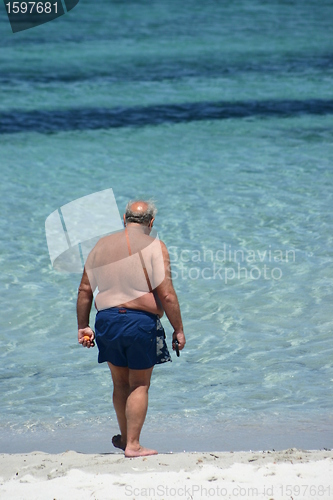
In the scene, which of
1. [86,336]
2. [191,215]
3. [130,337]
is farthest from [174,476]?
[191,215]

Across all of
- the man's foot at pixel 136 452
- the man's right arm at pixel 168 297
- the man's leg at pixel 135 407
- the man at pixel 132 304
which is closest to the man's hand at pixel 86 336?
the man at pixel 132 304

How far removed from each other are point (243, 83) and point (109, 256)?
39.3ft

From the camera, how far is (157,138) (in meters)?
11.8

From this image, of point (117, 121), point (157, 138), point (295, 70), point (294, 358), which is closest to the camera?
point (294, 358)

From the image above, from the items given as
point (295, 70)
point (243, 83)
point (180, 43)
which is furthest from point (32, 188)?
point (180, 43)

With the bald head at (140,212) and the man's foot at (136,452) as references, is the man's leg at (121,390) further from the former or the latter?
the bald head at (140,212)

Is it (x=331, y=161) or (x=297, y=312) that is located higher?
(x=297, y=312)

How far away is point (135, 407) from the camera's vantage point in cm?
373

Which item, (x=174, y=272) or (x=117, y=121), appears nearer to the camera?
(x=174, y=272)

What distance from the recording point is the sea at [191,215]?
4.70 meters

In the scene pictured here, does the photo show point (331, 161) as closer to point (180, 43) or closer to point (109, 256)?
point (109, 256)

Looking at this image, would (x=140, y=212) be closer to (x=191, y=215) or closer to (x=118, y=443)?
(x=118, y=443)

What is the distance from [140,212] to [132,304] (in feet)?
1.56

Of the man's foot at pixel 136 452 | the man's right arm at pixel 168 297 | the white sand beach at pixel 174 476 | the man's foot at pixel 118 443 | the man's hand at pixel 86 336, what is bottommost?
the man's foot at pixel 118 443
